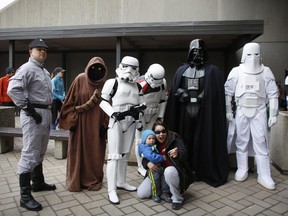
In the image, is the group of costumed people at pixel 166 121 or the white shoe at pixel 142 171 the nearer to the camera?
the group of costumed people at pixel 166 121

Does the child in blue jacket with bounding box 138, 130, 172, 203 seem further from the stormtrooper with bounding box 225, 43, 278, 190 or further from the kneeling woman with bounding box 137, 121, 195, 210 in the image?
the stormtrooper with bounding box 225, 43, 278, 190

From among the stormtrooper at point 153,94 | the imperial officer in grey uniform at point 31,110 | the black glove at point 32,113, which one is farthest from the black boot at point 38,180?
the stormtrooper at point 153,94

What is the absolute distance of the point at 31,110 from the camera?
10.1 ft

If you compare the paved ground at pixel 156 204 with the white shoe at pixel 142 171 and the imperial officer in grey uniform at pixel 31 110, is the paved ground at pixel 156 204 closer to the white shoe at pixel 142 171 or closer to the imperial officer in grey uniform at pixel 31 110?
the white shoe at pixel 142 171

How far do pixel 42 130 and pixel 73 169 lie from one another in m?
0.78

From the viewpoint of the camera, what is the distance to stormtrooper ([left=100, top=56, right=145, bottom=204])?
337 centimetres

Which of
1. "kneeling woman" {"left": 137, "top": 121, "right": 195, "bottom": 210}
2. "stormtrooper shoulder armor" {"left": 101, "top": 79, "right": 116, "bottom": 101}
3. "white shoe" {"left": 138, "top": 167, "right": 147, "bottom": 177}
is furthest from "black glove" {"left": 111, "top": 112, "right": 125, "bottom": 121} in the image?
"white shoe" {"left": 138, "top": 167, "right": 147, "bottom": 177}

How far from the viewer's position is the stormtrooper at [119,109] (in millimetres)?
3367

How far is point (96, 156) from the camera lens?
373 centimetres

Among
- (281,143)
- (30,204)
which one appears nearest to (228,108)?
(281,143)

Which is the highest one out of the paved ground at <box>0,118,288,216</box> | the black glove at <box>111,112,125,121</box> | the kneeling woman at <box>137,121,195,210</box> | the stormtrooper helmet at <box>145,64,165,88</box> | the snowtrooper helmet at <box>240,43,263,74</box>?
the snowtrooper helmet at <box>240,43,263,74</box>

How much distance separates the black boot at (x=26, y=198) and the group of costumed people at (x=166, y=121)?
0.01 metres

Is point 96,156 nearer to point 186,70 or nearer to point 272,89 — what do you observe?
point 186,70

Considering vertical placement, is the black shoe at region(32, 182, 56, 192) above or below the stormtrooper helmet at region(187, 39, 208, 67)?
below
